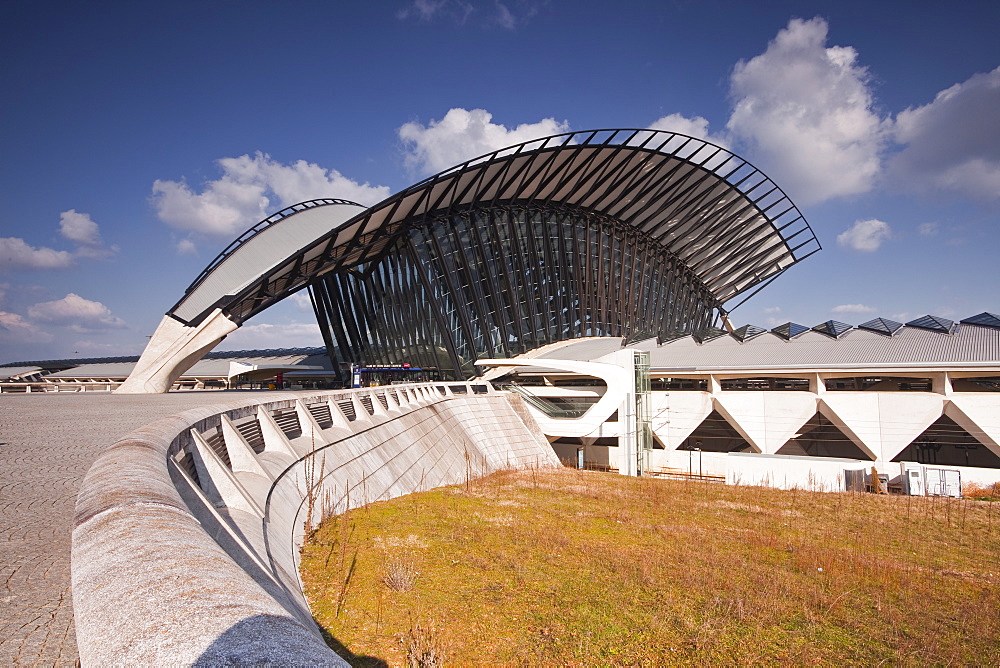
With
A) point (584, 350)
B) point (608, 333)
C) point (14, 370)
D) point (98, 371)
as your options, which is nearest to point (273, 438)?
point (584, 350)

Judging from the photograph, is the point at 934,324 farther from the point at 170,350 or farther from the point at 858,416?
the point at 170,350

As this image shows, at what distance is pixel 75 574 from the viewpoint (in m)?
2.26

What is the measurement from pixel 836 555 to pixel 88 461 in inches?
460

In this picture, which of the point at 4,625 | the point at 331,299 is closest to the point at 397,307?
the point at 331,299

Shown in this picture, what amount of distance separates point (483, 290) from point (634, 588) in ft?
128

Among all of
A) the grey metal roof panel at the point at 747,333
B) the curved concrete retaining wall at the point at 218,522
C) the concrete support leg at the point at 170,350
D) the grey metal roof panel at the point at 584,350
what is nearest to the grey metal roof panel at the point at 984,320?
the grey metal roof panel at the point at 747,333

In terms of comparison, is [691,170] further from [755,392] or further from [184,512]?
[184,512]

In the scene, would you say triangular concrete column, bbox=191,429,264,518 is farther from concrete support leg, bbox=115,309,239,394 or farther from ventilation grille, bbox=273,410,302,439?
concrete support leg, bbox=115,309,239,394

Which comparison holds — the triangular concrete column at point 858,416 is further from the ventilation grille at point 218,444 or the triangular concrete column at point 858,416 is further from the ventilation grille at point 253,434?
the ventilation grille at point 218,444

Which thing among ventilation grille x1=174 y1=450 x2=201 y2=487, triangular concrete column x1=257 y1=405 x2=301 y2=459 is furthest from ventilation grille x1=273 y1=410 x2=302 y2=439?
ventilation grille x1=174 y1=450 x2=201 y2=487

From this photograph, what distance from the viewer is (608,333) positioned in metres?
57.3

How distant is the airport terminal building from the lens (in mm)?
29578

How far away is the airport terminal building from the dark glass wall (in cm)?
16

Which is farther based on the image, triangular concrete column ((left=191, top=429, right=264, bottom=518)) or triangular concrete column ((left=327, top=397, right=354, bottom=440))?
triangular concrete column ((left=327, top=397, right=354, bottom=440))
